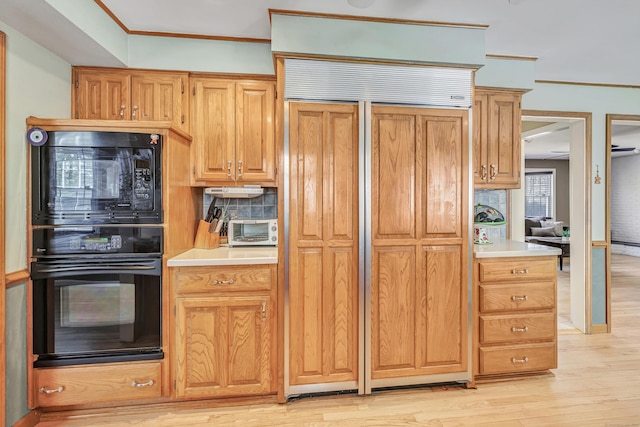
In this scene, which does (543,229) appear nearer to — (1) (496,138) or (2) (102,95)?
(1) (496,138)

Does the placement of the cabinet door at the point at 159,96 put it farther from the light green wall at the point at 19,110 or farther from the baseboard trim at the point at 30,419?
the baseboard trim at the point at 30,419

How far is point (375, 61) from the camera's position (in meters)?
2.21

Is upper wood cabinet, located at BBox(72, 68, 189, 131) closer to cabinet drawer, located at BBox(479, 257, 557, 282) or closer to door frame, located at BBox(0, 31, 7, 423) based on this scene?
door frame, located at BBox(0, 31, 7, 423)

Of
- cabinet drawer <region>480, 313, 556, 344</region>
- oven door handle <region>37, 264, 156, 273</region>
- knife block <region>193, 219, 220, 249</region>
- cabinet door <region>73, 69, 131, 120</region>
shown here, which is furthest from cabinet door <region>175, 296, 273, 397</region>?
cabinet drawer <region>480, 313, 556, 344</region>

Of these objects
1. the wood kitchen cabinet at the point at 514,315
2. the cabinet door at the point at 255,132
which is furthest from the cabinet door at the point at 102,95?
the wood kitchen cabinet at the point at 514,315

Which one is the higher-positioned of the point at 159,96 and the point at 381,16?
the point at 381,16

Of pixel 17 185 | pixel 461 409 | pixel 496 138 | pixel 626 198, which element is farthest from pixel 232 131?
pixel 626 198

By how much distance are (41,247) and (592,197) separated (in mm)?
4579

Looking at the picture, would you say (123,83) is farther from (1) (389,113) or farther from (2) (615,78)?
(2) (615,78)

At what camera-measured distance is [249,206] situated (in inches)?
111

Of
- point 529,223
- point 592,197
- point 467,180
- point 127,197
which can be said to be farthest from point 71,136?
point 529,223

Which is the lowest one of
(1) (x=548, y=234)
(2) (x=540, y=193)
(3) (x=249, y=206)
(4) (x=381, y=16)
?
(1) (x=548, y=234)

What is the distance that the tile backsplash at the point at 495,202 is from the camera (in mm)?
3211

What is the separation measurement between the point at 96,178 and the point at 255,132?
3.51 feet
